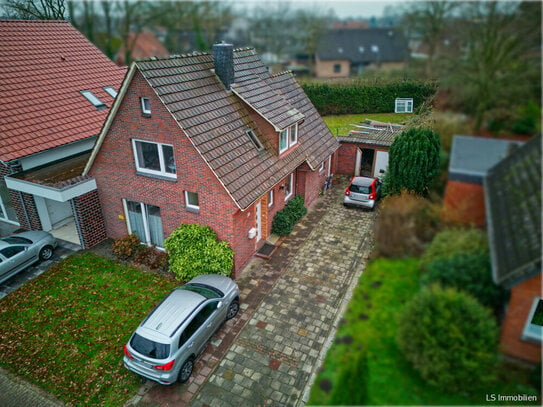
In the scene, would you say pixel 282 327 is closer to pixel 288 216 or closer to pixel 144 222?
pixel 288 216

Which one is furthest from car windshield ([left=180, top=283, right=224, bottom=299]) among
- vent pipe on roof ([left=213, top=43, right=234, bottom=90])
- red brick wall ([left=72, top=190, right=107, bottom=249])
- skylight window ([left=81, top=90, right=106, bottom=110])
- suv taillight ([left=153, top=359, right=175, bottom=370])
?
skylight window ([left=81, top=90, right=106, bottom=110])

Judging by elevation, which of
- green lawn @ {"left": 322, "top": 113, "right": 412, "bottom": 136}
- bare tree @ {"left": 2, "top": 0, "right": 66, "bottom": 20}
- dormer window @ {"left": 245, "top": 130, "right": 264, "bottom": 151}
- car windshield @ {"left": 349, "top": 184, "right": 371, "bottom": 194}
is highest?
bare tree @ {"left": 2, "top": 0, "right": 66, "bottom": 20}

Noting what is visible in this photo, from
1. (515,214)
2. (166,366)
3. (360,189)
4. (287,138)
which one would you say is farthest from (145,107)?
(515,214)

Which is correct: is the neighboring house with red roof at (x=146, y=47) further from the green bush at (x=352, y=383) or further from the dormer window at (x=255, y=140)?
the green bush at (x=352, y=383)

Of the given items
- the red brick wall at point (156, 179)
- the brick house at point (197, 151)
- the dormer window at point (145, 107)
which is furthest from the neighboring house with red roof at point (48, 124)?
the dormer window at point (145, 107)

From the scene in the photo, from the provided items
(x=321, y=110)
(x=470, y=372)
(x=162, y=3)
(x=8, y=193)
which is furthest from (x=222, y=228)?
(x=162, y=3)

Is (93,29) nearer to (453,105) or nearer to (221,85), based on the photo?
(221,85)

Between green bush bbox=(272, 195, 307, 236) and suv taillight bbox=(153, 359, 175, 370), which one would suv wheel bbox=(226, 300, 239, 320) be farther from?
green bush bbox=(272, 195, 307, 236)
